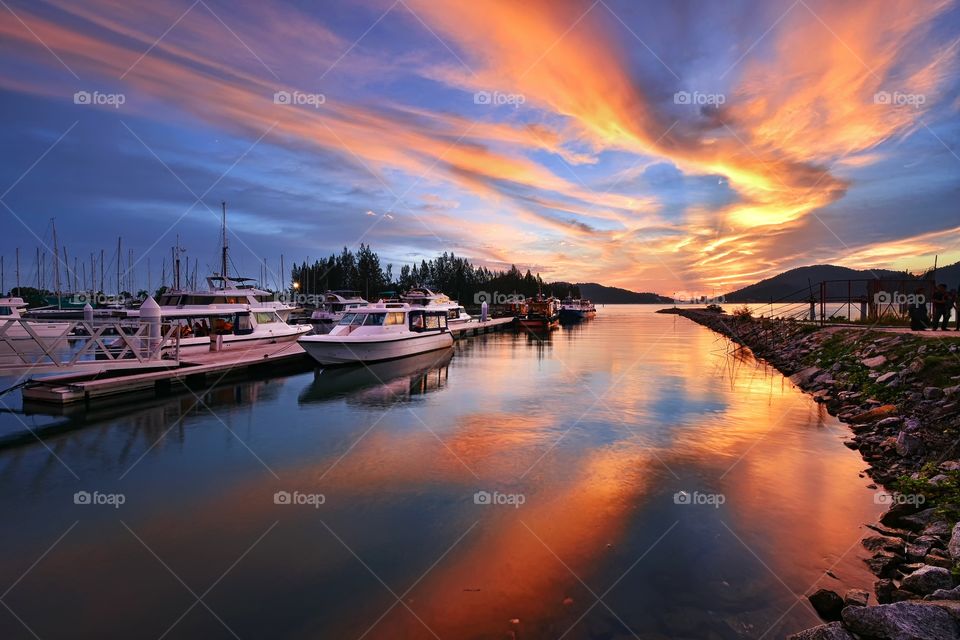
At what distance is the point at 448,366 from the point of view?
33469 mm

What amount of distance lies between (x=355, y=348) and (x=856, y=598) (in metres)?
25.7

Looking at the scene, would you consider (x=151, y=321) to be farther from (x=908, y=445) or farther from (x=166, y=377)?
(x=908, y=445)

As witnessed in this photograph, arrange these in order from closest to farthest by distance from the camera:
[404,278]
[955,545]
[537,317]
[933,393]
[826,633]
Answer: [826,633] → [955,545] → [933,393] → [537,317] → [404,278]

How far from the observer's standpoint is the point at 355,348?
28.7m

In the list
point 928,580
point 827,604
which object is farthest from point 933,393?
point 827,604

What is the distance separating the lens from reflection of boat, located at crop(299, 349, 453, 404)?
23.4 m

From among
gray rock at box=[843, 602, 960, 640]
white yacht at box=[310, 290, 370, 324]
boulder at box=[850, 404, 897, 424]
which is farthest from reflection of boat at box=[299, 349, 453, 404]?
gray rock at box=[843, 602, 960, 640]

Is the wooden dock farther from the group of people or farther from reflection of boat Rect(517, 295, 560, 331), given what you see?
reflection of boat Rect(517, 295, 560, 331)

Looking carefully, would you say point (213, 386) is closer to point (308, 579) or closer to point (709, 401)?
point (308, 579)

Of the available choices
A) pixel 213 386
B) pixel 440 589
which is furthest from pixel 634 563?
pixel 213 386

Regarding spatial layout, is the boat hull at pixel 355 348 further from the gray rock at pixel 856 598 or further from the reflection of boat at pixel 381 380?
the gray rock at pixel 856 598

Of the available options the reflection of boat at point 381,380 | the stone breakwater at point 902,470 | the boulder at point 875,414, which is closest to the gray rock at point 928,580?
the stone breakwater at point 902,470

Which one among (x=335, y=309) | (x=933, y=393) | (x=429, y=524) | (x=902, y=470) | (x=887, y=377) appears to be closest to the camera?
(x=429, y=524)

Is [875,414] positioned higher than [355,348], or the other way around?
[355,348]
